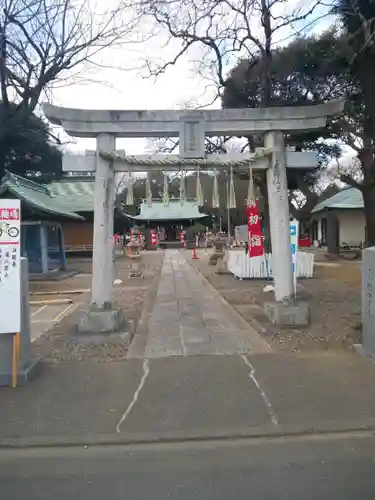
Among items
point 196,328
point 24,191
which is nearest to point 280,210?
point 196,328

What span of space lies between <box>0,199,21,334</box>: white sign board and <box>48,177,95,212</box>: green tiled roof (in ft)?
95.1

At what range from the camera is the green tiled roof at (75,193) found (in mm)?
35812

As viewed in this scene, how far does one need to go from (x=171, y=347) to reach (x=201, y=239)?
47.4 m

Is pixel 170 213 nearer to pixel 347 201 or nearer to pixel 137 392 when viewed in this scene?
pixel 347 201

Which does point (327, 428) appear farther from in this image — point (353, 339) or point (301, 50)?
point (301, 50)

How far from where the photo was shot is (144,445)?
480 cm

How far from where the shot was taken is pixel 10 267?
6.59 meters

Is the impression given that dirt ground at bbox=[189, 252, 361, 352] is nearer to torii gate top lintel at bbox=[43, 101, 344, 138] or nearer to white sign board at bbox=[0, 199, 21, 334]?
torii gate top lintel at bbox=[43, 101, 344, 138]

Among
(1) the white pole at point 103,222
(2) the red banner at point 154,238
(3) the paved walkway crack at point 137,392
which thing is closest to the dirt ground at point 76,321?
(3) the paved walkway crack at point 137,392

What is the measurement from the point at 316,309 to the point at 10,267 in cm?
743

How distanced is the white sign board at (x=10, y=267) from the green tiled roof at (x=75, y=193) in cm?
2900

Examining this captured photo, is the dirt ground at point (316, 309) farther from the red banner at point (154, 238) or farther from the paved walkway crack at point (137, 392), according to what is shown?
the red banner at point (154, 238)

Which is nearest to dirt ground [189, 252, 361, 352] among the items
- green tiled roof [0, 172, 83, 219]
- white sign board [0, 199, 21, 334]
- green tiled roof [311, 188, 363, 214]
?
white sign board [0, 199, 21, 334]

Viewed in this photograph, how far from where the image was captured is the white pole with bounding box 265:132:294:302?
9.76 m
